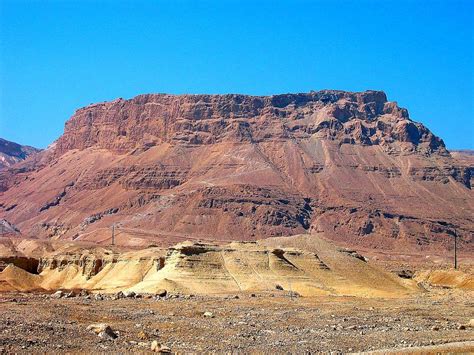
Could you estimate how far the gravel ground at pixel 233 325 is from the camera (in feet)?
98.2

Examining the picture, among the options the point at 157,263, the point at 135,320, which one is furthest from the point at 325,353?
the point at 157,263

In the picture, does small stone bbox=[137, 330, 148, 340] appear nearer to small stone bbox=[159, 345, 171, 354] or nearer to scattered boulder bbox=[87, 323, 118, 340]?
scattered boulder bbox=[87, 323, 118, 340]

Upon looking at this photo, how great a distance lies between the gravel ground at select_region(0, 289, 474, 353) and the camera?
98.2 feet

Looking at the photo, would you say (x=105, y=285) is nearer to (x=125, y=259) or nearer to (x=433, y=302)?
(x=125, y=259)

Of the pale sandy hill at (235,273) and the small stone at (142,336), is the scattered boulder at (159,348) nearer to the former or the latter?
the small stone at (142,336)

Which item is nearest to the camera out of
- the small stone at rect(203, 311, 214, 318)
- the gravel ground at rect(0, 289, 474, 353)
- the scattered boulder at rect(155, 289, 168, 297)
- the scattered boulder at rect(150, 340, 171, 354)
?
the scattered boulder at rect(150, 340, 171, 354)

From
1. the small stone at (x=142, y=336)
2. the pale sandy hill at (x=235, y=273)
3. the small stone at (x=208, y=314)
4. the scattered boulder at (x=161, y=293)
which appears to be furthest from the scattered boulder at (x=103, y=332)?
the pale sandy hill at (x=235, y=273)

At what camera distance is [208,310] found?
4994 cm

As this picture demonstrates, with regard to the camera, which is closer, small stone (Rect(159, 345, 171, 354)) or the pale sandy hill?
small stone (Rect(159, 345, 171, 354))

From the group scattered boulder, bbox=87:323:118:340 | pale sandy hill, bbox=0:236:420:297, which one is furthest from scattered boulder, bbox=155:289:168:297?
scattered boulder, bbox=87:323:118:340

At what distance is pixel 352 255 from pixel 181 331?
56.8 m

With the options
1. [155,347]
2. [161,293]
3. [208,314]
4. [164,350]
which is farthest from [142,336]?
[161,293]

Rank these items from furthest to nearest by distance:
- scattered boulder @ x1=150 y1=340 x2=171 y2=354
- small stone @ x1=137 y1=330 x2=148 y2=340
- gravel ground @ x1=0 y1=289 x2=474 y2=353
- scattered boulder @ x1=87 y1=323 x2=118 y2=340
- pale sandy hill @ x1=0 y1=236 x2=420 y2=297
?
pale sandy hill @ x1=0 y1=236 x2=420 y2=297
small stone @ x1=137 y1=330 x2=148 y2=340
scattered boulder @ x1=87 y1=323 x2=118 y2=340
gravel ground @ x1=0 y1=289 x2=474 y2=353
scattered boulder @ x1=150 y1=340 x2=171 y2=354

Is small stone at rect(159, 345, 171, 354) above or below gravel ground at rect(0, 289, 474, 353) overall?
below
